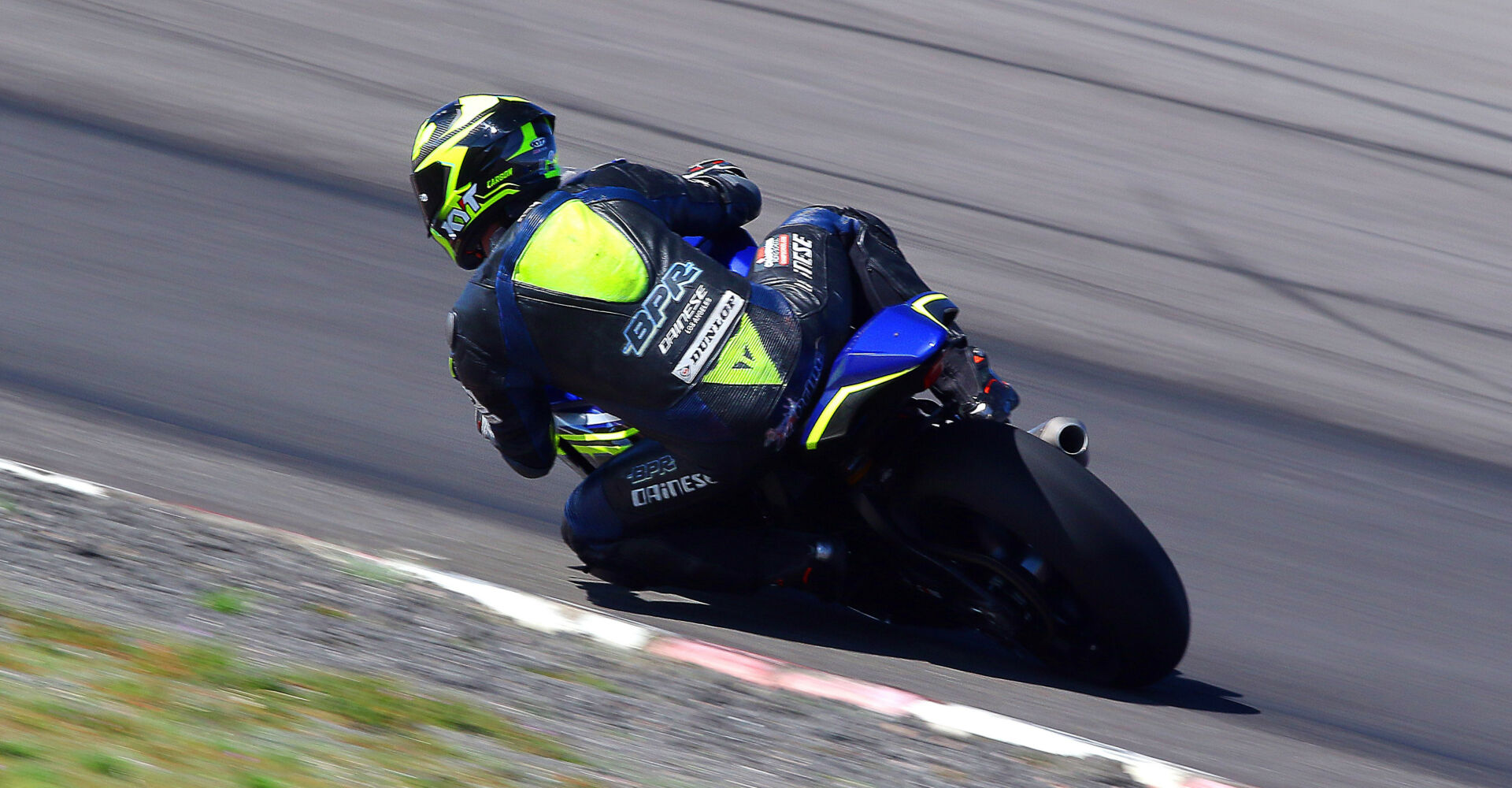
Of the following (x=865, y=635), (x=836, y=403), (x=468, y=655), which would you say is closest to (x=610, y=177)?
(x=836, y=403)

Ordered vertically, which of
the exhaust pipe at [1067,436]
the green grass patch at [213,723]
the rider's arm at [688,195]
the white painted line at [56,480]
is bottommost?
the green grass patch at [213,723]

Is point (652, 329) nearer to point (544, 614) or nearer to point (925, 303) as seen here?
point (925, 303)

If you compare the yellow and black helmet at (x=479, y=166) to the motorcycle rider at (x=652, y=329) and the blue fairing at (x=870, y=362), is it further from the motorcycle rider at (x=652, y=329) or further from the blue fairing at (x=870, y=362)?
the blue fairing at (x=870, y=362)

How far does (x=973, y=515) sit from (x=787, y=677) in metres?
0.65

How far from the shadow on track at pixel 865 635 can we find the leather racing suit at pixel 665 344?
202 mm

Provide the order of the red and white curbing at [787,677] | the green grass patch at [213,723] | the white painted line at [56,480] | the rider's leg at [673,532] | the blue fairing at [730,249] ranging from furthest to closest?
the white painted line at [56,480] < the blue fairing at [730,249] < the rider's leg at [673,532] < the red and white curbing at [787,677] < the green grass patch at [213,723]

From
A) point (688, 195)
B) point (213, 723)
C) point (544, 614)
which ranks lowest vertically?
point (213, 723)

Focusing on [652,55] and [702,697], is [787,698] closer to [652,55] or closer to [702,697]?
[702,697]

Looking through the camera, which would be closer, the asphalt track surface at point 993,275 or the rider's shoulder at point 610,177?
the rider's shoulder at point 610,177

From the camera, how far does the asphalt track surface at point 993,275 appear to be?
487 centimetres

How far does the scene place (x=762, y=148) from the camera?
852cm

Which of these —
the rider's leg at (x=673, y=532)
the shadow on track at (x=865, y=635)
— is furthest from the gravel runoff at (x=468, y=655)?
the shadow on track at (x=865, y=635)

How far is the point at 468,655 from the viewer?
4.17 meters

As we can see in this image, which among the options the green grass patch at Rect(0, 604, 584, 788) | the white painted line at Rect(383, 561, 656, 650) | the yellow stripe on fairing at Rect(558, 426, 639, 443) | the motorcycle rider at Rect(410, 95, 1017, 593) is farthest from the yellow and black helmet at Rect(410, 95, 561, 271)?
the green grass patch at Rect(0, 604, 584, 788)
